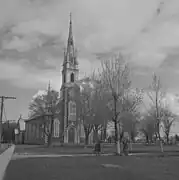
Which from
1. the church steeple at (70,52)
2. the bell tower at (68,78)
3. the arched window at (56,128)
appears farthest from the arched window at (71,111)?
the church steeple at (70,52)

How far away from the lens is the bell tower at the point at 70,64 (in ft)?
261

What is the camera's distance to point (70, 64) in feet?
267

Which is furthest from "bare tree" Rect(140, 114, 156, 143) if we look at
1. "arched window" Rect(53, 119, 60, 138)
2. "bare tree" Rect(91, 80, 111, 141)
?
"bare tree" Rect(91, 80, 111, 141)

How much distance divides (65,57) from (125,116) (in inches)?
1853

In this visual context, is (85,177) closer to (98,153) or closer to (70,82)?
(98,153)

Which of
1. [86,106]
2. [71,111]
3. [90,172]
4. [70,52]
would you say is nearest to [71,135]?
[71,111]

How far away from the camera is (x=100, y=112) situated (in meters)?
40.5

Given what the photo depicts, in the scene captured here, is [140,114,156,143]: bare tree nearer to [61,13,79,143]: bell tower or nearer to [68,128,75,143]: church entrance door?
[68,128,75,143]: church entrance door

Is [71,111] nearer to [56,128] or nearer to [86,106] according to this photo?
[56,128]

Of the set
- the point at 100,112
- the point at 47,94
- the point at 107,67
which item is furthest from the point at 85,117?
the point at 107,67

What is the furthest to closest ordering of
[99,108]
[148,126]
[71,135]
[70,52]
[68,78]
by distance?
[70,52] < [68,78] < [148,126] < [71,135] < [99,108]

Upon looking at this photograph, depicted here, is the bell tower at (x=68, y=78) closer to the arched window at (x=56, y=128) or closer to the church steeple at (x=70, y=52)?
the church steeple at (x=70, y=52)

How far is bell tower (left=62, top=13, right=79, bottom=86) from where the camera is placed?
79.7 m

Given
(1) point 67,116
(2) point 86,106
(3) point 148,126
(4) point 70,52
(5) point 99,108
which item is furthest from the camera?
(4) point 70,52
